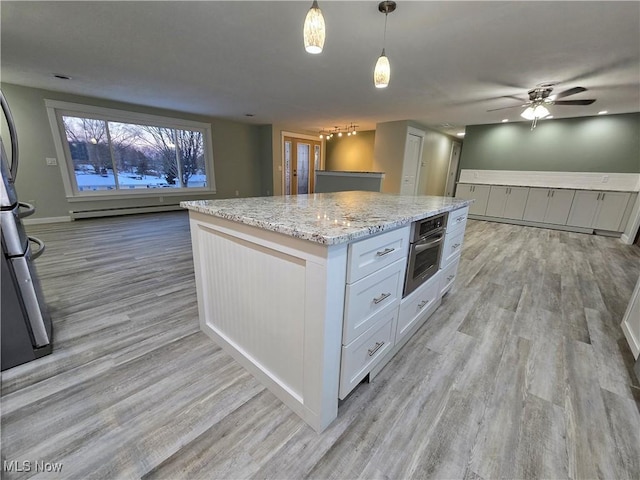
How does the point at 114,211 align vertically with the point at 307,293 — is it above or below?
below

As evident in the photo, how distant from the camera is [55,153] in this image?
14.8 feet

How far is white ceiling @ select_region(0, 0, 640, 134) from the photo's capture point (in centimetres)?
187

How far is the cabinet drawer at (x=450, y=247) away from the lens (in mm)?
1985

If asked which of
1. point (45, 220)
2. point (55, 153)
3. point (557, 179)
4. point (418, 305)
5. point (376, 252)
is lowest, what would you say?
point (45, 220)

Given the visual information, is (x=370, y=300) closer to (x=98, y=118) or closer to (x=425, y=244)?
(x=425, y=244)

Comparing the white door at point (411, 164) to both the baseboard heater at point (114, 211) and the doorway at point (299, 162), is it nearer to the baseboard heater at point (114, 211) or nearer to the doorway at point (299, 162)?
the doorway at point (299, 162)

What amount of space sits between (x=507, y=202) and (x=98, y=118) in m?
8.81

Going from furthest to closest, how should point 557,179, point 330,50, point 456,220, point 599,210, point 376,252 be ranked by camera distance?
point 557,179 < point 599,210 < point 330,50 < point 456,220 < point 376,252

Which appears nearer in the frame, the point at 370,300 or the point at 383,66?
the point at 370,300

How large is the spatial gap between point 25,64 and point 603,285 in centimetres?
725

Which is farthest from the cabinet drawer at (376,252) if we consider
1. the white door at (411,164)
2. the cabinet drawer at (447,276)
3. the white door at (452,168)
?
the white door at (452,168)

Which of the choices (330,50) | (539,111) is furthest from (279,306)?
(539,111)
